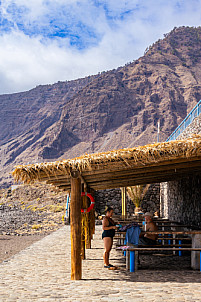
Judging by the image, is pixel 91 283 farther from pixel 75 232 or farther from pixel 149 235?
pixel 149 235

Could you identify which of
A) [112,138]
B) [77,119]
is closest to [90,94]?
[77,119]

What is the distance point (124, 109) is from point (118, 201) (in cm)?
6695

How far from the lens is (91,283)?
5.17 m

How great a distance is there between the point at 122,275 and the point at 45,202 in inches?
1023

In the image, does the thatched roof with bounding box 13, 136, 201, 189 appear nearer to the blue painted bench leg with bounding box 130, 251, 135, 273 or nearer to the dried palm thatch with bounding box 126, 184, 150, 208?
the blue painted bench leg with bounding box 130, 251, 135, 273

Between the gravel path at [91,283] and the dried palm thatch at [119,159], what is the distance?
160 centimetres

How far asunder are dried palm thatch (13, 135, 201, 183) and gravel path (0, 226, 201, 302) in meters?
1.60

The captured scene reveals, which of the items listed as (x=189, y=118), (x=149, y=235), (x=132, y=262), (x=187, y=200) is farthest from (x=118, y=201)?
(x=132, y=262)

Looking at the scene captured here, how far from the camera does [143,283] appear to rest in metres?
5.12

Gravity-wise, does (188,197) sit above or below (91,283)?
above

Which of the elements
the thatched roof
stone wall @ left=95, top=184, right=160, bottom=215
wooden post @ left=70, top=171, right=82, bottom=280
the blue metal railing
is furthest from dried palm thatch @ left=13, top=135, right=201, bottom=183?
stone wall @ left=95, top=184, right=160, bottom=215

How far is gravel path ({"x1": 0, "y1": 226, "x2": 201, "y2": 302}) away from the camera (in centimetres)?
430

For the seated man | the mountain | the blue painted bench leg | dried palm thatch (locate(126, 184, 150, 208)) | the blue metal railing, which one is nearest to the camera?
the blue painted bench leg

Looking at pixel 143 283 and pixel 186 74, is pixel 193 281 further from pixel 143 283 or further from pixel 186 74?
pixel 186 74
